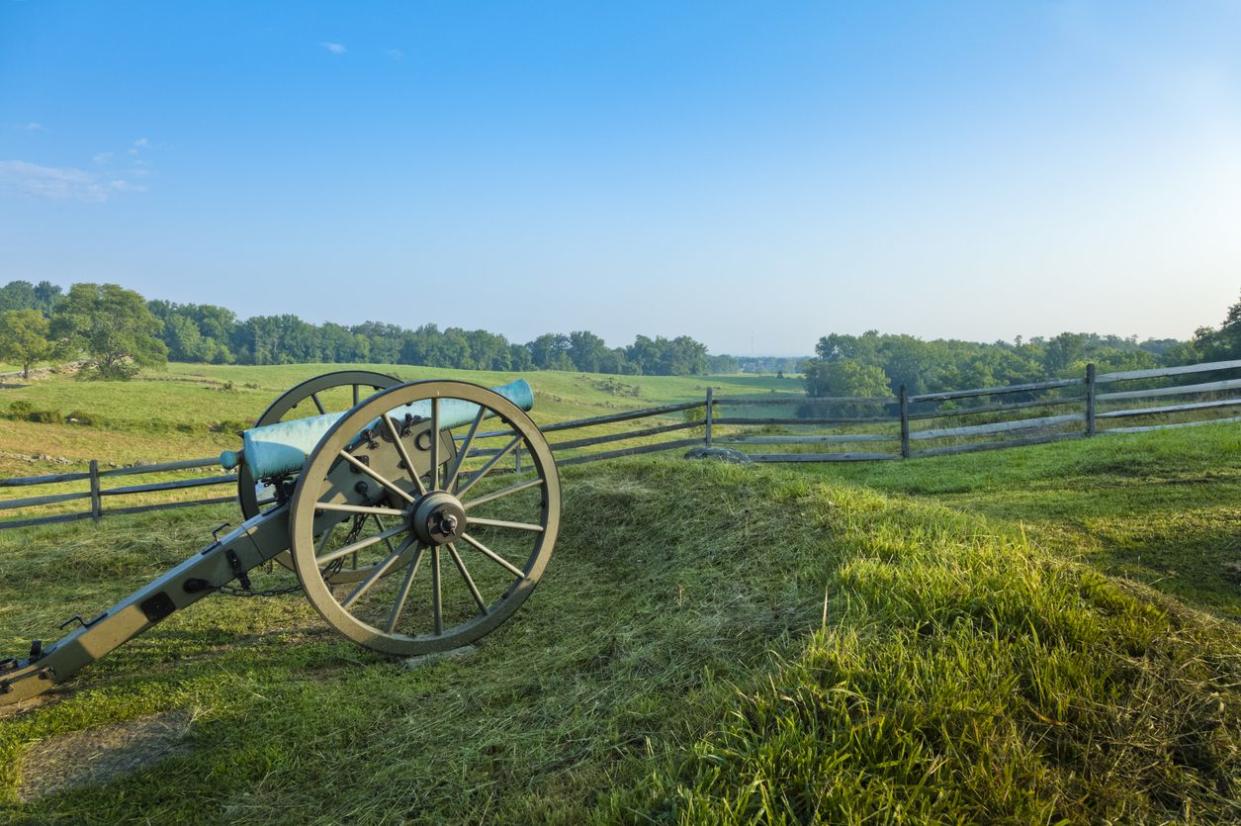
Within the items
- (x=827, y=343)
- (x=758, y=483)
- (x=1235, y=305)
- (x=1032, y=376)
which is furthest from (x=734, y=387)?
(x=758, y=483)

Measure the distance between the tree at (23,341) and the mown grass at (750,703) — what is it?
2030 inches

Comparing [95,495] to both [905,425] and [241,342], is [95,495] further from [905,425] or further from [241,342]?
[241,342]

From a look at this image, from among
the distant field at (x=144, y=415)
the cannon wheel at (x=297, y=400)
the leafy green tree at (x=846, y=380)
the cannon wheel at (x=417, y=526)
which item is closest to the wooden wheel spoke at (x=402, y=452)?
the cannon wheel at (x=417, y=526)

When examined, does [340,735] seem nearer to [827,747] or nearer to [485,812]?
[485,812]

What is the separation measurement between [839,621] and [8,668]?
4140 mm

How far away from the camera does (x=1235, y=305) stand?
31156mm

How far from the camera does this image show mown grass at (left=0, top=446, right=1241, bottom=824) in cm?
198

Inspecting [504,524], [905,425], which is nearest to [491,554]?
[504,524]

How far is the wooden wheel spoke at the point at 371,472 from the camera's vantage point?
3605 mm

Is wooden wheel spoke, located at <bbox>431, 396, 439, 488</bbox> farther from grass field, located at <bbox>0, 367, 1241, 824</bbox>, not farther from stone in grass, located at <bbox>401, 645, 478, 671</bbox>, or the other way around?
grass field, located at <bbox>0, 367, 1241, 824</bbox>

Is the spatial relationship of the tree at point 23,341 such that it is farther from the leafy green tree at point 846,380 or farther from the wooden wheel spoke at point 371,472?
the leafy green tree at point 846,380

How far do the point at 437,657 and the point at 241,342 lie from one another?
70.8 meters

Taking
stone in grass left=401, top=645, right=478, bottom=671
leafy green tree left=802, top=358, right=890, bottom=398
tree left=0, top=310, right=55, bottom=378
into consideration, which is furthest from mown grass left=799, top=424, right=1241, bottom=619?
tree left=0, top=310, right=55, bottom=378

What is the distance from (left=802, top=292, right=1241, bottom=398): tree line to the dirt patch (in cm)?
3307
